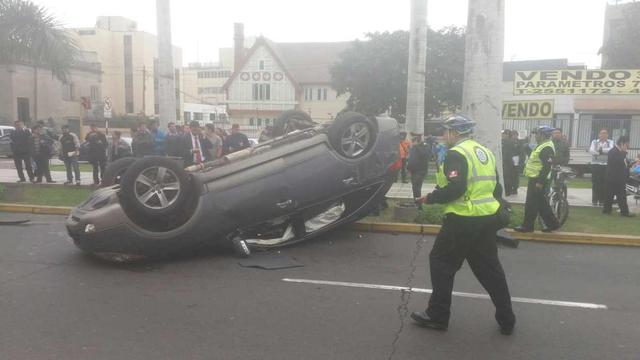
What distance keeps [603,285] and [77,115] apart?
156 ft

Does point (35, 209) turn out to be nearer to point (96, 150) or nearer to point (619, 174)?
point (96, 150)

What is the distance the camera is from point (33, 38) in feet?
47.6

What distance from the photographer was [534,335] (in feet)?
14.1

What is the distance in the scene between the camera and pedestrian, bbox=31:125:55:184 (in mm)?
13445

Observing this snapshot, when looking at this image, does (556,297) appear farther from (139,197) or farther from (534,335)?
(139,197)

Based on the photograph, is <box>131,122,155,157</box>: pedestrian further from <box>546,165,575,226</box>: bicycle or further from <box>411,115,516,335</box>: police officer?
<box>411,115,516,335</box>: police officer

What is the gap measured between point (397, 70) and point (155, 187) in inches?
1160

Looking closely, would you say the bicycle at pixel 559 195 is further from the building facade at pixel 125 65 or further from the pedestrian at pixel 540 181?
the building facade at pixel 125 65

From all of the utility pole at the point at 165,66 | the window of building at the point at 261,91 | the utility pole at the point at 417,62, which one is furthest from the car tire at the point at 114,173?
the window of building at the point at 261,91

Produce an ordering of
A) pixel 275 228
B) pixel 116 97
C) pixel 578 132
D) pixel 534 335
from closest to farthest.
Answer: pixel 534 335
pixel 275 228
pixel 578 132
pixel 116 97


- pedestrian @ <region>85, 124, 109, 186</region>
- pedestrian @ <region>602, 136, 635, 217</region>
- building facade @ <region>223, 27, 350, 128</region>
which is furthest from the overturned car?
building facade @ <region>223, 27, 350, 128</region>

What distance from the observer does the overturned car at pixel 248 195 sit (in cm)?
597

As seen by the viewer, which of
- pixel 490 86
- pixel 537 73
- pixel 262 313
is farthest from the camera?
pixel 537 73

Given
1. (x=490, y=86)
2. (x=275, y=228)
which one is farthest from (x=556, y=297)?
(x=490, y=86)
